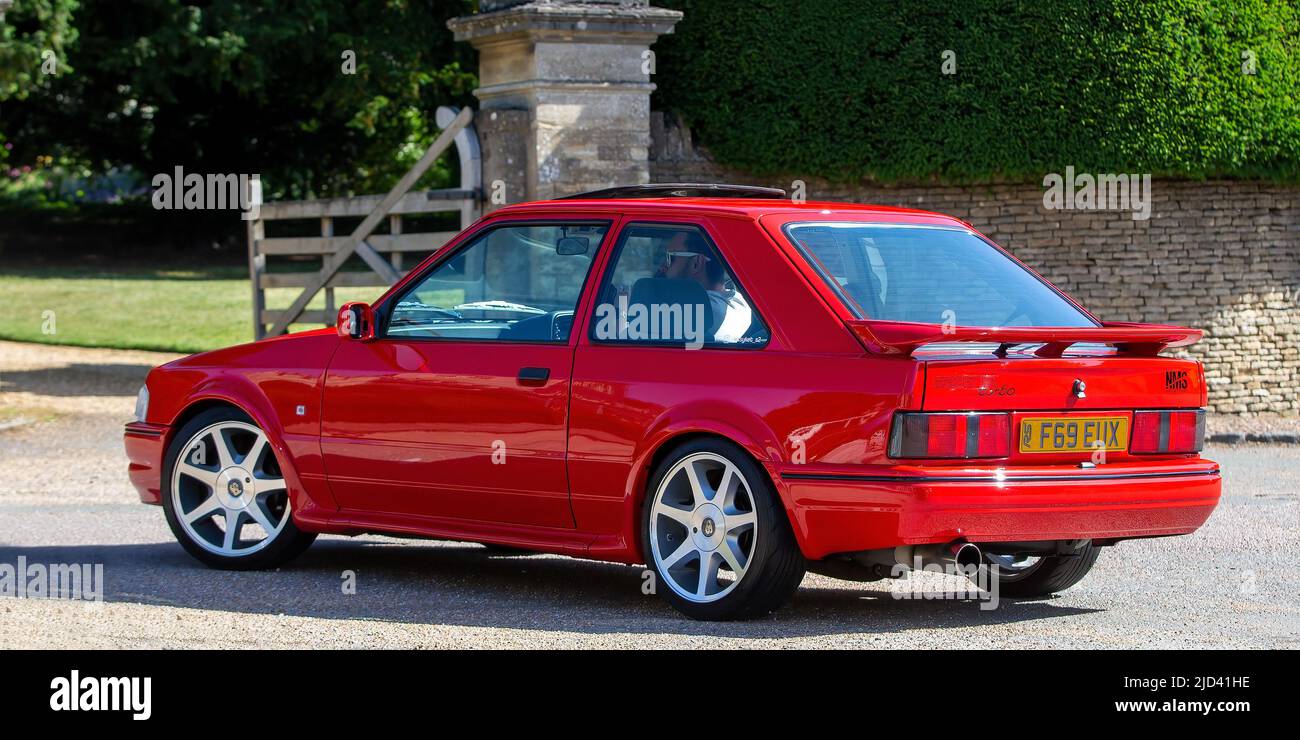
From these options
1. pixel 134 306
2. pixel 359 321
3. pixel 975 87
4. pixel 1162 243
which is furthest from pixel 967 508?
pixel 134 306

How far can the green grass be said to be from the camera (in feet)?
78.4

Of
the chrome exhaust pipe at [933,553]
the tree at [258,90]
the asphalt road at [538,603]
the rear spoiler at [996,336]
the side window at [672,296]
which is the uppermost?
the tree at [258,90]

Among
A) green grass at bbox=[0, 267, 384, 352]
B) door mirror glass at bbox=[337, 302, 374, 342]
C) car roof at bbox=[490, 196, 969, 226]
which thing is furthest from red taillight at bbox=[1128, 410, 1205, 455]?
green grass at bbox=[0, 267, 384, 352]

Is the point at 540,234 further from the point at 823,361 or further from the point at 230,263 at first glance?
the point at 230,263

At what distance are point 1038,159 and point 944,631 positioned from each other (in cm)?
917

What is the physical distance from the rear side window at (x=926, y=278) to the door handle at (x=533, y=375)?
3.58ft

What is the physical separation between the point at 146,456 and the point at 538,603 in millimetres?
2195

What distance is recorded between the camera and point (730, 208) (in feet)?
23.4

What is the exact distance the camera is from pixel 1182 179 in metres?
15.8

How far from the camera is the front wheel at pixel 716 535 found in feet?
21.8

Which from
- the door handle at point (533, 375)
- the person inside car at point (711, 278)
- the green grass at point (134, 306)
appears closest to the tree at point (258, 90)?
the green grass at point (134, 306)

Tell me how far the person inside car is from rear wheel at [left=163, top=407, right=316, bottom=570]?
2180mm

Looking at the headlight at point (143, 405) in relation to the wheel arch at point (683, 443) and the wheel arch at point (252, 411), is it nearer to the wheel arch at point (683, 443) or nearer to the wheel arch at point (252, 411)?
the wheel arch at point (252, 411)
